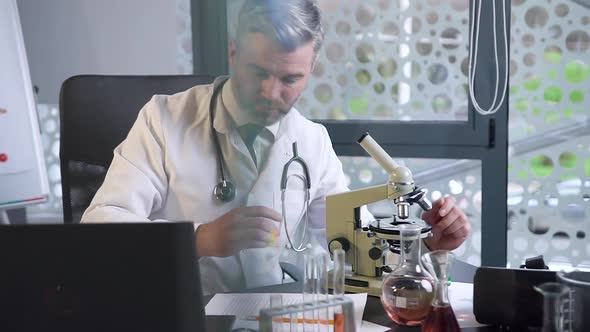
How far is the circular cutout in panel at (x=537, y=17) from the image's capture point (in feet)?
9.30

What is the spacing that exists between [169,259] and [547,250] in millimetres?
2372

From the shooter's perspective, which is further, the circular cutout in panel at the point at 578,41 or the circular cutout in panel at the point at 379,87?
the circular cutout in panel at the point at 379,87

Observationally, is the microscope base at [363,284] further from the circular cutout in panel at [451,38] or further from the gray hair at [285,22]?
the circular cutout in panel at [451,38]

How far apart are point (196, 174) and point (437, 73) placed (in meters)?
1.24

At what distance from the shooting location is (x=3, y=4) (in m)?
2.50

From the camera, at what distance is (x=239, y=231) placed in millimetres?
1877

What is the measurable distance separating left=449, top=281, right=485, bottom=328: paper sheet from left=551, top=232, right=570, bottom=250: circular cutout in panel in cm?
151

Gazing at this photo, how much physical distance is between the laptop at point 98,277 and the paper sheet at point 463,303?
62 centimetres

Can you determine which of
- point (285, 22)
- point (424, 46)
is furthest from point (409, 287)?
point (424, 46)

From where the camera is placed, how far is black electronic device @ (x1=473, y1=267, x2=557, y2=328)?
1280 mm

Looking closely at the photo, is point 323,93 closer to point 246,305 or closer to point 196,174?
point 196,174

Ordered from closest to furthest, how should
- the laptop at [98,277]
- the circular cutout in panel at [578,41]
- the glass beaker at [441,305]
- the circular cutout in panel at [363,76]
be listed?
the laptop at [98,277], the glass beaker at [441,305], the circular cutout in panel at [578,41], the circular cutout in panel at [363,76]

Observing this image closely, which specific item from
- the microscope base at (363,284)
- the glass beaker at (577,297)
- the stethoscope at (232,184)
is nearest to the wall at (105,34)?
the stethoscope at (232,184)

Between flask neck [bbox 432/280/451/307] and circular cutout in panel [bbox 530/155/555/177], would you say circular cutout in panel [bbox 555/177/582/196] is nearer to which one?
circular cutout in panel [bbox 530/155/555/177]
